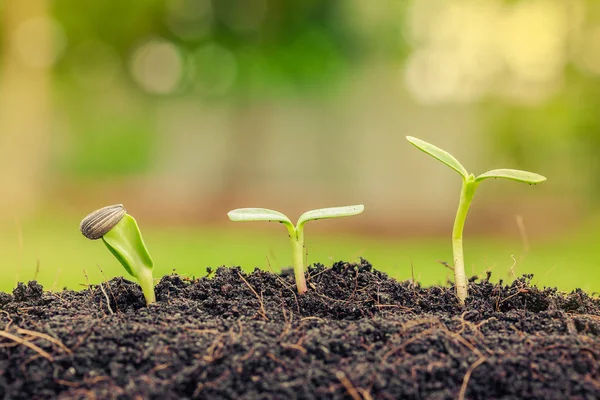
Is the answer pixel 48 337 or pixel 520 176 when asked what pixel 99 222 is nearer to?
pixel 48 337

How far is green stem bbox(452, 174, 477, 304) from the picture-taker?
3.44 ft

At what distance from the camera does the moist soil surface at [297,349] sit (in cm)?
78

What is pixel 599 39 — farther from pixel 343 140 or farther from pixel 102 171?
pixel 102 171

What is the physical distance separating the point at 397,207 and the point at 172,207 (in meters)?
2.74

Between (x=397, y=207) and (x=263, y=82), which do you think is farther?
(x=263, y=82)

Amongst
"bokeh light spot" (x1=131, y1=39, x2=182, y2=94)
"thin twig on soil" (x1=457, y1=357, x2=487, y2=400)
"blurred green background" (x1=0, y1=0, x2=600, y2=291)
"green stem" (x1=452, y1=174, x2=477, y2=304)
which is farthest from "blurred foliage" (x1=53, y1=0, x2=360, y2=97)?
"thin twig on soil" (x1=457, y1=357, x2=487, y2=400)

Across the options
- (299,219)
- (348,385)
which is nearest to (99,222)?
(299,219)

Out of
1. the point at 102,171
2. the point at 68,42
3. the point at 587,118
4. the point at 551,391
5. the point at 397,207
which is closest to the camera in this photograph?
the point at 551,391

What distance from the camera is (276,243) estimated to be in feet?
15.7

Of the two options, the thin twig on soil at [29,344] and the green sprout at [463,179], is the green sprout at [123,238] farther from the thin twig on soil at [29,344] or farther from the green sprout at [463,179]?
the green sprout at [463,179]

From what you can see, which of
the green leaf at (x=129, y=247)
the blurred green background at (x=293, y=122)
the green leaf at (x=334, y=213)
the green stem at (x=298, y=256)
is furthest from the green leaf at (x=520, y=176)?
the blurred green background at (x=293, y=122)

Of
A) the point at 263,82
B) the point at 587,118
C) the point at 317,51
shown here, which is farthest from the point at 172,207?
the point at 587,118

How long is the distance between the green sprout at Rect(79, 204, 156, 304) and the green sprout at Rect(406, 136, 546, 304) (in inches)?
19.3

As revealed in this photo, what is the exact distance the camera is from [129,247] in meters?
1.07
